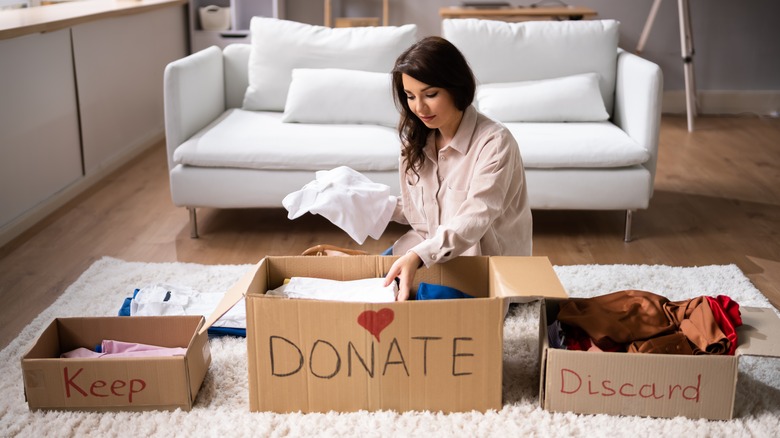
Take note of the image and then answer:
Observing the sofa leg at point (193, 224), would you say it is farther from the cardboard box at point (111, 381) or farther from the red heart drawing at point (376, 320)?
the red heart drawing at point (376, 320)

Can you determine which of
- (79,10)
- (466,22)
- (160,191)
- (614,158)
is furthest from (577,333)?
(79,10)

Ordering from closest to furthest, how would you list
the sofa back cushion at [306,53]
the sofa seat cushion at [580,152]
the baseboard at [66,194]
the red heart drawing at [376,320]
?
the red heart drawing at [376,320] → the sofa seat cushion at [580,152] → the baseboard at [66,194] → the sofa back cushion at [306,53]

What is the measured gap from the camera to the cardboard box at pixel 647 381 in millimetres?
1722

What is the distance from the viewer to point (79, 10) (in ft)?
12.7

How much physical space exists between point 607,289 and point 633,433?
0.90 meters

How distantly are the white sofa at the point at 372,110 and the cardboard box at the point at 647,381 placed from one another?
1.29 metres

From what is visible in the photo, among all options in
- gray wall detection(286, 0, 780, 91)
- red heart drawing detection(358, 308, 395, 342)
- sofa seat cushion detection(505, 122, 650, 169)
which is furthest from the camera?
gray wall detection(286, 0, 780, 91)

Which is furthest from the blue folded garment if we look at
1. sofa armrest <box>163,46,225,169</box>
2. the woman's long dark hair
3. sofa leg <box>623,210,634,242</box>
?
sofa armrest <box>163,46,225,169</box>

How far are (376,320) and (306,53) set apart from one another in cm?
207

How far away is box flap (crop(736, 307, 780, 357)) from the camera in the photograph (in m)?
1.74

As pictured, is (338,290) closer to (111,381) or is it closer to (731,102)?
(111,381)

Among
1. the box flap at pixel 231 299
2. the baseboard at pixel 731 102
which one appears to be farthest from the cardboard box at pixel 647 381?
the baseboard at pixel 731 102

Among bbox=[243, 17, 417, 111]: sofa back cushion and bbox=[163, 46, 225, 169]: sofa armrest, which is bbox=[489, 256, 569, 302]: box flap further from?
bbox=[243, 17, 417, 111]: sofa back cushion

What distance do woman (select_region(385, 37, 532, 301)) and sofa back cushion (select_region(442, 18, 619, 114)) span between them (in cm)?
150
